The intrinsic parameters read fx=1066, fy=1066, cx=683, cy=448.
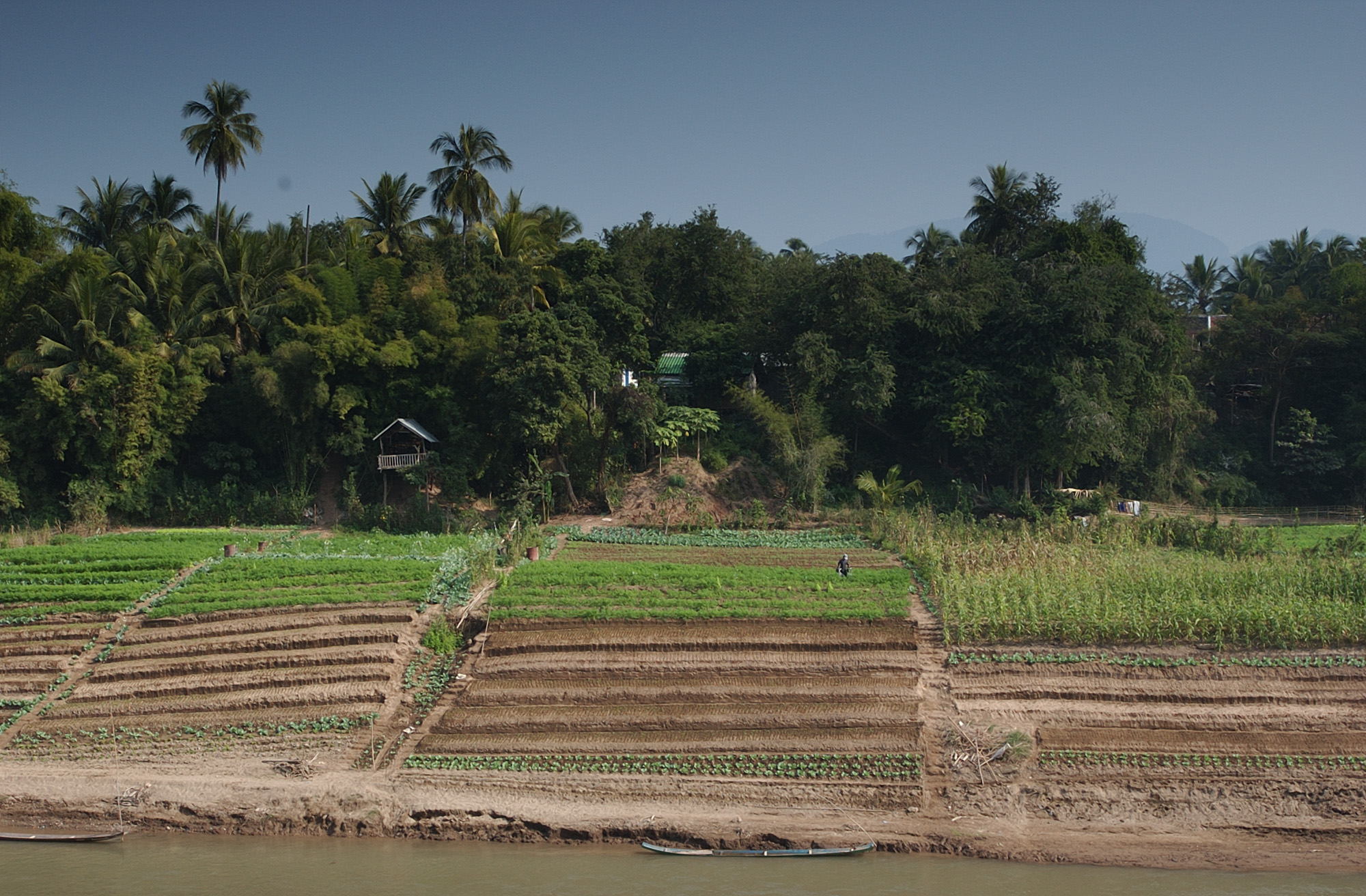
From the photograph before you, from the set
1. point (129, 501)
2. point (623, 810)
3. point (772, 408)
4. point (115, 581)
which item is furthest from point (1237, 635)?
point (129, 501)

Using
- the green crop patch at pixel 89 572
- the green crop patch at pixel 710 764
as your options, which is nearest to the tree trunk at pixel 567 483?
the green crop patch at pixel 89 572

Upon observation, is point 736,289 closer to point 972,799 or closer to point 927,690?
point 927,690

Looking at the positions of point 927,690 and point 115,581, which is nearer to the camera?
point 927,690

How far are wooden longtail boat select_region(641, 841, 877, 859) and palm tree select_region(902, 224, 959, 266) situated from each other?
24.7m

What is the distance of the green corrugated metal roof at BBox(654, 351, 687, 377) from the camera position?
118 ft

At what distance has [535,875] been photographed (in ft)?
47.3

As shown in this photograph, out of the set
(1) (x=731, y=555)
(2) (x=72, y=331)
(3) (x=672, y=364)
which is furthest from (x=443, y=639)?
(3) (x=672, y=364)

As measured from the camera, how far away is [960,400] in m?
30.9

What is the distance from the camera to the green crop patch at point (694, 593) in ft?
67.8

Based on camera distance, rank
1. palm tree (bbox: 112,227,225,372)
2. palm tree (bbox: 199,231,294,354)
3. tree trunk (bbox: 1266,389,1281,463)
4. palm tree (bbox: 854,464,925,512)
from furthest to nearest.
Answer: tree trunk (bbox: 1266,389,1281,463), palm tree (bbox: 199,231,294,354), palm tree (bbox: 112,227,225,372), palm tree (bbox: 854,464,925,512)

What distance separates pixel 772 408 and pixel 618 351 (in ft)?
17.8

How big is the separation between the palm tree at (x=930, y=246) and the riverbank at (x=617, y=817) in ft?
77.0

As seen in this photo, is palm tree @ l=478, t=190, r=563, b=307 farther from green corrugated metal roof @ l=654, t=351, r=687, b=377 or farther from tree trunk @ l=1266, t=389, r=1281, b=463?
tree trunk @ l=1266, t=389, r=1281, b=463

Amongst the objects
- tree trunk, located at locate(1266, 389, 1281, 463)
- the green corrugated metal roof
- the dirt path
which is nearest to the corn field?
the dirt path
